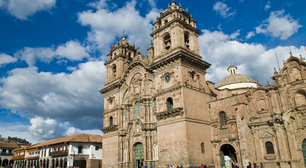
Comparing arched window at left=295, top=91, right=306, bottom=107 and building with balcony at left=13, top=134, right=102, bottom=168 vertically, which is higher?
arched window at left=295, top=91, right=306, bottom=107

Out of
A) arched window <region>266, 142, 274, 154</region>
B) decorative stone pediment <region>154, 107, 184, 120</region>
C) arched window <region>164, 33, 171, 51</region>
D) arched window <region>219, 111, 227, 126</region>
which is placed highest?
arched window <region>164, 33, 171, 51</region>

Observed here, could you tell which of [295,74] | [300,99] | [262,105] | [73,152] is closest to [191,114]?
[262,105]

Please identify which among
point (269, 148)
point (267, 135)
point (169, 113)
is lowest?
point (269, 148)

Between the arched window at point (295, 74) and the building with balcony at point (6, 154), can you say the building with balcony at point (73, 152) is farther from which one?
the arched window at point (295, 74)

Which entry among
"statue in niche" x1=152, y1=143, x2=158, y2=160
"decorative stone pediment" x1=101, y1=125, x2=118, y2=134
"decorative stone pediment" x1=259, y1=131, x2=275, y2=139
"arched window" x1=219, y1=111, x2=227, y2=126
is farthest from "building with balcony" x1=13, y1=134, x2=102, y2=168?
"decorative stone pediment" x1=259, y1=131, x2=275, y2=139

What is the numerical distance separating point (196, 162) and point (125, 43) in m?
25.9

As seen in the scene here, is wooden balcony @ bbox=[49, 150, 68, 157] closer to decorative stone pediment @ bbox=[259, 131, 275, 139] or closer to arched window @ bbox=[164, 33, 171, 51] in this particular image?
arched window @ bbox=[164, 33, 171, 51]

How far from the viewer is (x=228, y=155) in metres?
28.1

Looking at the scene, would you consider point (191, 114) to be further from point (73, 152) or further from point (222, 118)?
point (73, 152)

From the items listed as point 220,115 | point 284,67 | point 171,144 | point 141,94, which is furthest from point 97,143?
point 284,67

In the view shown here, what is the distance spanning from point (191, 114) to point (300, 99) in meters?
11.4

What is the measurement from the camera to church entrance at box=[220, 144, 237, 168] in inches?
1065

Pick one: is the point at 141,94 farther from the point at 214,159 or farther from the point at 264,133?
the point at 264,133

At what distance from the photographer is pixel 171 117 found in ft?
92.3
